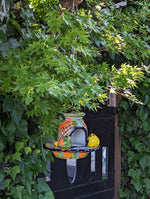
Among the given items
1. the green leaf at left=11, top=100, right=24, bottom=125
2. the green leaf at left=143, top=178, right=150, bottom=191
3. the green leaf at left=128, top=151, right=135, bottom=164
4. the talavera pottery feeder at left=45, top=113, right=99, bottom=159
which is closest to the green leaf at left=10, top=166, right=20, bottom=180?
the talavera pottery feeder at left=45, top=113, right=99, bottom=159

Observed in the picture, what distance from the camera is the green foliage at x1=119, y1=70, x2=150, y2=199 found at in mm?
2924

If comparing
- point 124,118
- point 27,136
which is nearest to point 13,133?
point 27,136

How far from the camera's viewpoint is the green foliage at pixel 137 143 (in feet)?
9.59

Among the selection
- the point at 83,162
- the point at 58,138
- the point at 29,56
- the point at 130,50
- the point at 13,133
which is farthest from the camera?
the point at 83,162

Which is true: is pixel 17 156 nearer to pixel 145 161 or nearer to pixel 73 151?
pixel 73 151

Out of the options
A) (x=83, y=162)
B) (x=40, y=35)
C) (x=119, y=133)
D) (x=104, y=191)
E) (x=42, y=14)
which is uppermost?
(x=42, y=14)

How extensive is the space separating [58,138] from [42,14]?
32.6 inches

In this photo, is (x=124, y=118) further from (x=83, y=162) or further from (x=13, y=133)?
(x=13, y=133)

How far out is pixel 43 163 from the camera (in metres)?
1.86

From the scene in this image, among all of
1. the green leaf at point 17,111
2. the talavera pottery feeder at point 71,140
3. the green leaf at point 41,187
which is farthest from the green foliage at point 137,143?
the green leaf at point 17,111

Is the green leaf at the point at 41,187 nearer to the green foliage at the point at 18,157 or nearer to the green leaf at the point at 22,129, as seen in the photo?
the green foliage at the point at 18,157

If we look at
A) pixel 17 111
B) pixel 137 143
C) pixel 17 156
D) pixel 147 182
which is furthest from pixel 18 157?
pixel 147 182

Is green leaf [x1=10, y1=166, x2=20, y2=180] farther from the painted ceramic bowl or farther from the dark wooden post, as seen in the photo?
the dark wooden post

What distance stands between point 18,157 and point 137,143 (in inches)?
66.6
